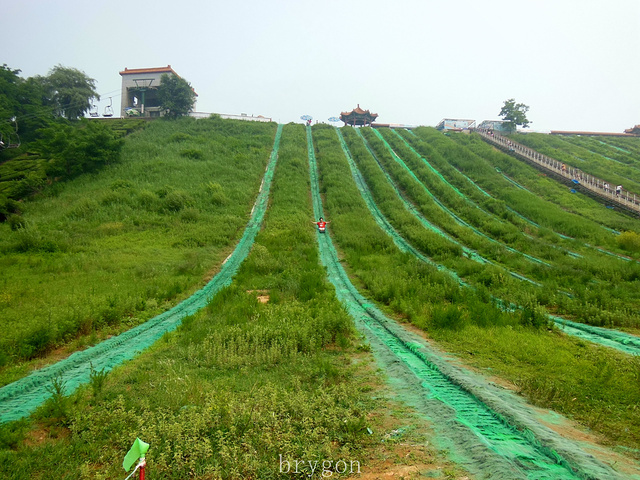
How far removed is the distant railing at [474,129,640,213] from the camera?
20625 millimetres

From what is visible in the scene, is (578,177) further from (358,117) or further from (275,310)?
(358,117)

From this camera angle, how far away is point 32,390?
4828 millimetres

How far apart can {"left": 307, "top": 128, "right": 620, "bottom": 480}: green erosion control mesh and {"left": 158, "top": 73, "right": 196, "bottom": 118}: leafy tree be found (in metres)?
40.6

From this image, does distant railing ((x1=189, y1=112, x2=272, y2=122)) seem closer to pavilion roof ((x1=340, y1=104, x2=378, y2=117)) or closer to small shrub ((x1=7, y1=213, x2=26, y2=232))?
pavilion roof ((x1=340, y1=104, x2=378, y2=117))

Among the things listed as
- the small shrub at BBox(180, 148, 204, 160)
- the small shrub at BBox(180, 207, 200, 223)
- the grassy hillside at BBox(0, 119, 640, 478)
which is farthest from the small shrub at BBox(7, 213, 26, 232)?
the small shrub at BBox(180, 148, 204, 160)

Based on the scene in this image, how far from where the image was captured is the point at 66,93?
1426 inches

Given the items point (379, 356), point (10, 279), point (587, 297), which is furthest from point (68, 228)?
point (587, 297)

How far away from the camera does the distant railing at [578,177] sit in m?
20.6

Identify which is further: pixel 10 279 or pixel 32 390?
pixel 10 279

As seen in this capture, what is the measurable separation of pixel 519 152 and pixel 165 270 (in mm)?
32951

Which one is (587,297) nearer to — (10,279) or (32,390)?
(32,390)

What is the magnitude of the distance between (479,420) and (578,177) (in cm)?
2812

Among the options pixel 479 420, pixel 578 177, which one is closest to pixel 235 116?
pixel 578 177

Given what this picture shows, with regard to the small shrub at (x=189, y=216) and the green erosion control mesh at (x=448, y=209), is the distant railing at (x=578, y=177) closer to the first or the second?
the green erosion control mesh at (x=448, y=209)
